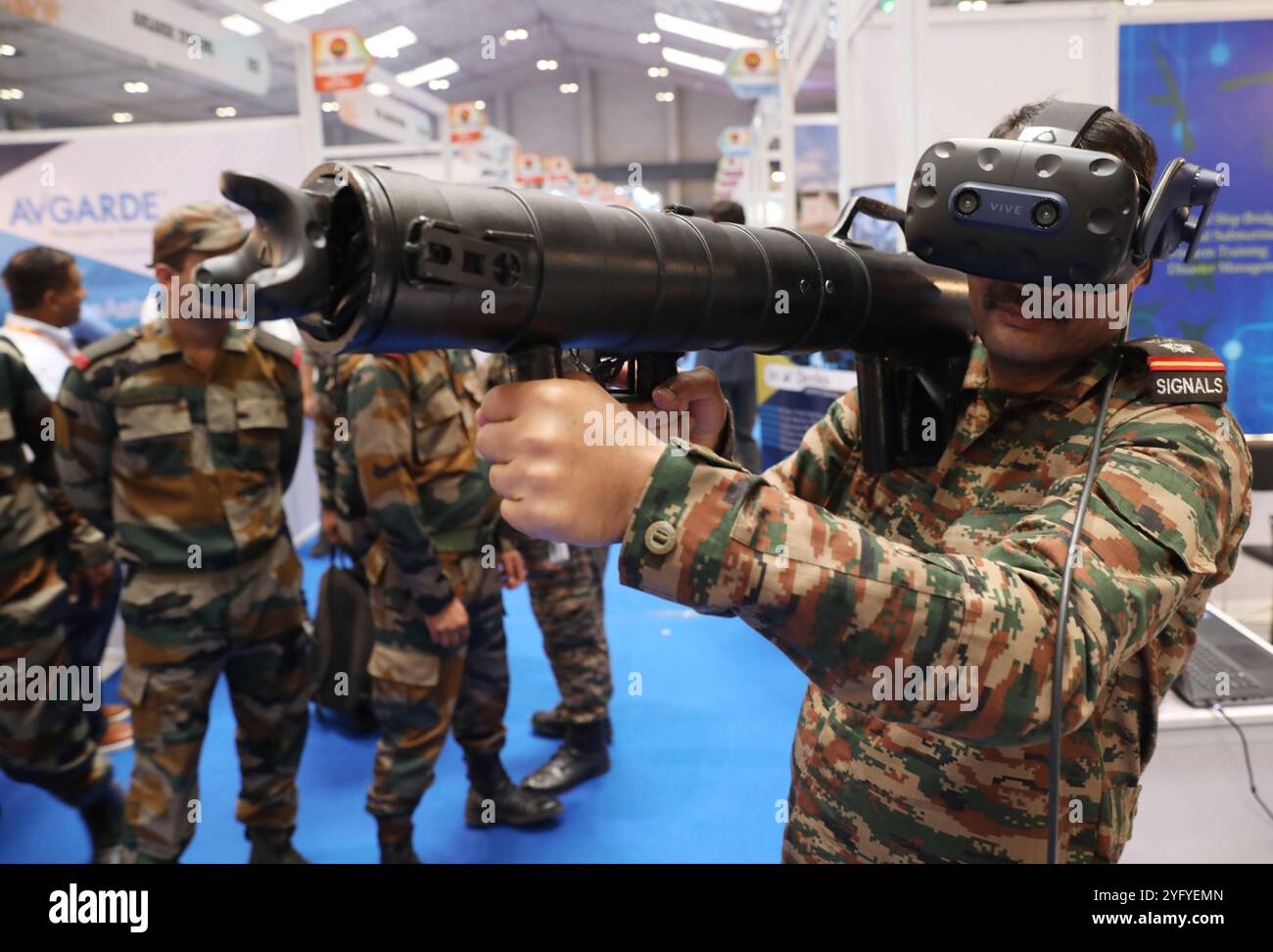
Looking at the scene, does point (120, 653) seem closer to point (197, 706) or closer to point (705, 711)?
point (197, 706)

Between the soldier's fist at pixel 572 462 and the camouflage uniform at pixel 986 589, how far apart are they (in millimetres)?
22

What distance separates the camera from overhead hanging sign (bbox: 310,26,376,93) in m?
4.20

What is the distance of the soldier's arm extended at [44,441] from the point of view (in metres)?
2.20

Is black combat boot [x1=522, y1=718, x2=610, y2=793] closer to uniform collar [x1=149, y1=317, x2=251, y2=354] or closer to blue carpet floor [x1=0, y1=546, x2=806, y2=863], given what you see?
blue carpet floor [x1=0, y1=546, x2=806, y2=863]

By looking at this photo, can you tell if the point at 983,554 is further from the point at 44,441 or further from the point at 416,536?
the point at 44,441

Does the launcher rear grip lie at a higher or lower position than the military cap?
lower

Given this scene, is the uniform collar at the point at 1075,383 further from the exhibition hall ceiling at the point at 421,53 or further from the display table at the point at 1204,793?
the exhibition hall ceiling at the point at 421,53

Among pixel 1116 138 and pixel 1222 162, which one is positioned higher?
pixel 1222 162

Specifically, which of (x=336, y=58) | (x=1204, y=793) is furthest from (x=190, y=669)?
(x=336, y=58)

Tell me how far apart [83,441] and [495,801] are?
1.43m

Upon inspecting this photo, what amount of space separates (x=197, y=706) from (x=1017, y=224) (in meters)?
1.95

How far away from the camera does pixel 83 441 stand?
75.6 inches

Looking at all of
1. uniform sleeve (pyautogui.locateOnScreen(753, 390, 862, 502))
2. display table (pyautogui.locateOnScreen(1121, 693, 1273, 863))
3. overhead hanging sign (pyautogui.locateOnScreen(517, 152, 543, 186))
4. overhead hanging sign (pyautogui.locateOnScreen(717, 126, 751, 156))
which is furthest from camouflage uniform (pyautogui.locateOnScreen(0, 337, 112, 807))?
overhead hanging sign (pyautogui.locateOnScreen(717, 126, 751, 156))
